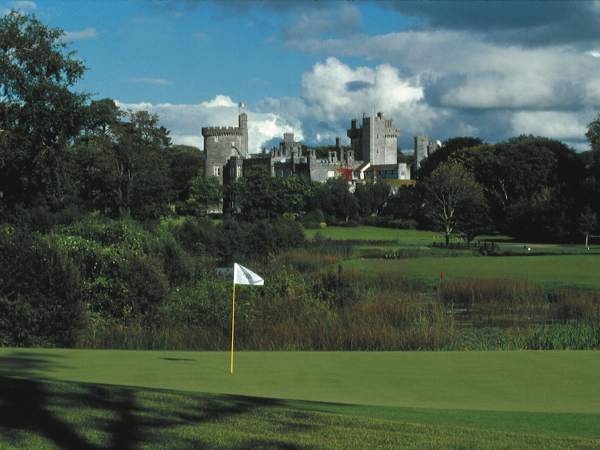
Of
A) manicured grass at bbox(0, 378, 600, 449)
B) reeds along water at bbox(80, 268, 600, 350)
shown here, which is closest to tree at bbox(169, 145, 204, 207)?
reeds along water at bbox(80, 268, 600, 350)

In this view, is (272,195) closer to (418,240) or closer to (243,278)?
(418,240)

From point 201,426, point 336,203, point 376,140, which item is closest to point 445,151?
point 336,203

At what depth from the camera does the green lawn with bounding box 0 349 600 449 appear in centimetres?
697

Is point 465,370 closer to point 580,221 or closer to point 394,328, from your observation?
point 394,328

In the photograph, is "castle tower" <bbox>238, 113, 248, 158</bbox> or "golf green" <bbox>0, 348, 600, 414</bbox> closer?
"golf green" <bbox>0, 348, 600, 414</bbox>

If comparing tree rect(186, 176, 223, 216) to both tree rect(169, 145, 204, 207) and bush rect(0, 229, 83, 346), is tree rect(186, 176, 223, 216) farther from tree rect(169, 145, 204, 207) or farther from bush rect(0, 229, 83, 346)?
bush rect(0, 229, 83, 346)

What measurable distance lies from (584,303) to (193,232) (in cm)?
2680

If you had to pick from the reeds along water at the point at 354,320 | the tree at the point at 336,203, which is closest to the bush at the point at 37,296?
the reeds along water at the point at 354,320

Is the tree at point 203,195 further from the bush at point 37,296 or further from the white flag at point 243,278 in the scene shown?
the white flag at point 243,278

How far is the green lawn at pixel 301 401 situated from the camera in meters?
6.97

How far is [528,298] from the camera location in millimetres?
24656

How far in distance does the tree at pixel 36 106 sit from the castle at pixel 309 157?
77323mm

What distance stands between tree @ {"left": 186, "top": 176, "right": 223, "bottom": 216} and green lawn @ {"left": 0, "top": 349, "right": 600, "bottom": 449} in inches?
3517

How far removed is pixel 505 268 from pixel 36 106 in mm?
19242
